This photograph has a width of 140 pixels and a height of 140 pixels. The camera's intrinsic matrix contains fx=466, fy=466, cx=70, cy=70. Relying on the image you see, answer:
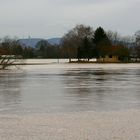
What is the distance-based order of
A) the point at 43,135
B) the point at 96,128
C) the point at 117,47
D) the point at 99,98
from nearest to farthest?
1. the point at 43,135
2. the point at 96,128
3. the point at 99,98
4. the point at 117,47

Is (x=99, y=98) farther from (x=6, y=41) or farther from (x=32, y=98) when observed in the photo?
(x=6, y=41)

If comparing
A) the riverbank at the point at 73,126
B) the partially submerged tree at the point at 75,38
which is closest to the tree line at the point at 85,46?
the partially submerged tree at the point at 75,38

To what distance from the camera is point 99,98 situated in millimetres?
19984

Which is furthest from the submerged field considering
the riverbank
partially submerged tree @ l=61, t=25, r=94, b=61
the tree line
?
partially submerged tree @ l=61, t=25, r=94, b=61

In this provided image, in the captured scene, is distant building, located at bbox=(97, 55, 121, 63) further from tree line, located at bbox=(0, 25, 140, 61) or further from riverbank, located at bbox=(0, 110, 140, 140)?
riverbank, located at bbox=(0, 110, 140, 140)

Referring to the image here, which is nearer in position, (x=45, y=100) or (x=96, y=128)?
(x=96, y=128)

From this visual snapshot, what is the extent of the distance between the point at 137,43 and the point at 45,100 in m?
127

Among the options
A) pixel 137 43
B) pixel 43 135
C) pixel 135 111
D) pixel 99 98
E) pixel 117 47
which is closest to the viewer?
pixel 43 135

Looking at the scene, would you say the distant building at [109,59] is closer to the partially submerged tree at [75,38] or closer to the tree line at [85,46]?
the tree line at [85,46]

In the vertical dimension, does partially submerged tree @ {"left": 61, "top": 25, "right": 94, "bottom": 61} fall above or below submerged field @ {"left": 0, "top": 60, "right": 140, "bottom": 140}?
above

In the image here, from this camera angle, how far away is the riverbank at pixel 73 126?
34.8ft

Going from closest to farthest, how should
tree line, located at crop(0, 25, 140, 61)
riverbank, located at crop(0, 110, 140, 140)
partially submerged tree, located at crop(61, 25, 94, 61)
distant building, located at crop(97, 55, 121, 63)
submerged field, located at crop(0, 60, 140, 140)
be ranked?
1. riverbank, located at crop(0, 110, 140, 140)
2. submerged field, located at crop(0, 60, 140, 140)
3. distant building, located at crop(97, 55, 121, 63)
4. tree line, located at crop(0, 25, 140, 61)
5. partially submerged tree, located at crop(61, 25, 94, 61)

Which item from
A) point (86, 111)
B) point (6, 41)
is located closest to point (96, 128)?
point (86, 111)

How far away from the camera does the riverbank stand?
10602 millimetres
